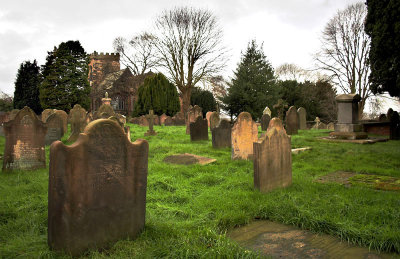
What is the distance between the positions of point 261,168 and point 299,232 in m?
1.56

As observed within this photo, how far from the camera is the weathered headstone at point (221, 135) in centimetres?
1019

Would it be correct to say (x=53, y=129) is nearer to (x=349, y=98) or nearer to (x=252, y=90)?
(x=349, y=98)

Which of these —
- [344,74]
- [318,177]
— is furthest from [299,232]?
[344,74]

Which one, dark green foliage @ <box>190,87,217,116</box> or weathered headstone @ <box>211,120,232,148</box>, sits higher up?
dark green foliage @ <box>190,87,217,116</box>

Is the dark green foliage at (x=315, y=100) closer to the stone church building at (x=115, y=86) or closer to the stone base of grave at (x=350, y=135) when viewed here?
the stone church building at (x=115, y=86)

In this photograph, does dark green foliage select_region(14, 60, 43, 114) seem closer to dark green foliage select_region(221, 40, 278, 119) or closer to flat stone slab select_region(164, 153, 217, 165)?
dark green foliage select_region(221, 40, 278, 119)

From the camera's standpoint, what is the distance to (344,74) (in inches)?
1082

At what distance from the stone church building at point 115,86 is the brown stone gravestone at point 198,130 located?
28583mm

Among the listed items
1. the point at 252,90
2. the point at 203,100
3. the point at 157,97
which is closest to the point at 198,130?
the point at 252,90

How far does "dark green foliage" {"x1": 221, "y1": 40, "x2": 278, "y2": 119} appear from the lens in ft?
86.6

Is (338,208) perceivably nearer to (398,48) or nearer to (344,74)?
(398,48)

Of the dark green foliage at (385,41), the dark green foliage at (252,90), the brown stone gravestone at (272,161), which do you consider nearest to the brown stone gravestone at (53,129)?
the brown stone gravestone at (272,161)

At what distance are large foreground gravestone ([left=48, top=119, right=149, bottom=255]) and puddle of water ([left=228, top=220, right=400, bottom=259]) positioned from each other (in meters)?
1.20

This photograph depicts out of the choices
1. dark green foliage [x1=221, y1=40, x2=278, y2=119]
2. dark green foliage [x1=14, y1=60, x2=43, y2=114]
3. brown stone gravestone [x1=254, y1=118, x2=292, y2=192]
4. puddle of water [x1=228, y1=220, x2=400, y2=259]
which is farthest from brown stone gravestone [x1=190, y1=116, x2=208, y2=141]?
dark green foliage [x1=14, y1=60, x2=43, y2=114]
